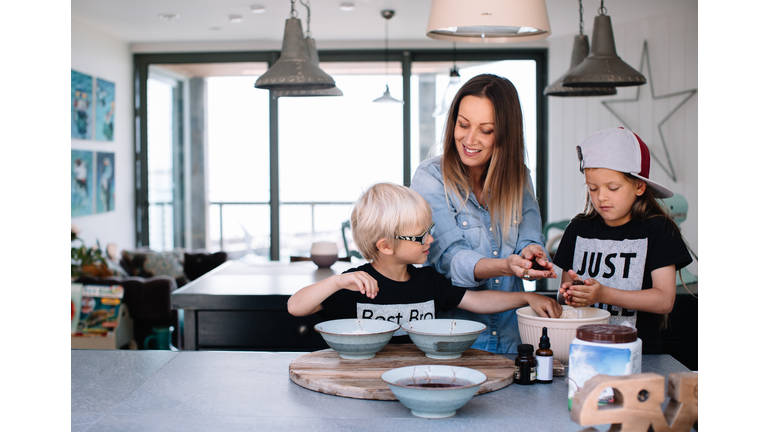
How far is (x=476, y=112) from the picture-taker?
151cm

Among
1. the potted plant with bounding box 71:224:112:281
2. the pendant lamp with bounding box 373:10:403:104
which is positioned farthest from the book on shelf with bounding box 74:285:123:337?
the pendant lamp with bounding box 373:10:403:104

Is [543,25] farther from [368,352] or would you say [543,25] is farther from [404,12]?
[404,12]

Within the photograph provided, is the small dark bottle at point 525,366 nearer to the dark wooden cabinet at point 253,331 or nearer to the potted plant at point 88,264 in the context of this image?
the dark wooden cabinet at point 253,331

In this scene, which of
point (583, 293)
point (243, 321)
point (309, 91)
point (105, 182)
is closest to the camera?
point (583, 293)

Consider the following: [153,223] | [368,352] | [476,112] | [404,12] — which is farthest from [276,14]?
[368,352]

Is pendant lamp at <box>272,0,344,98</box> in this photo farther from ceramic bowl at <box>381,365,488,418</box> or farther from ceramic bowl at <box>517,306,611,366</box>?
ceramic bowl at <box>381,365,488,418</box>

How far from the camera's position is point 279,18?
4.72 metres

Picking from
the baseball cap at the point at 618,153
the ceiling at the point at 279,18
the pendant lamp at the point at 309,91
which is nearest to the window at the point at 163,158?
the ceiling at the point at 279,18

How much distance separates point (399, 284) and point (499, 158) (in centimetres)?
40

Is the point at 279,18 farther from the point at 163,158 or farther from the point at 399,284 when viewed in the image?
the point at 399,284

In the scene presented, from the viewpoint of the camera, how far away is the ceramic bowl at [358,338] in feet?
4.01

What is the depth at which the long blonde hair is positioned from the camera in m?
1.52

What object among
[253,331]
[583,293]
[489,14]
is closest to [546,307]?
[583,293]

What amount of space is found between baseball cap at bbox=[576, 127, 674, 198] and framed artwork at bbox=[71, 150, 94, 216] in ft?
13.4
